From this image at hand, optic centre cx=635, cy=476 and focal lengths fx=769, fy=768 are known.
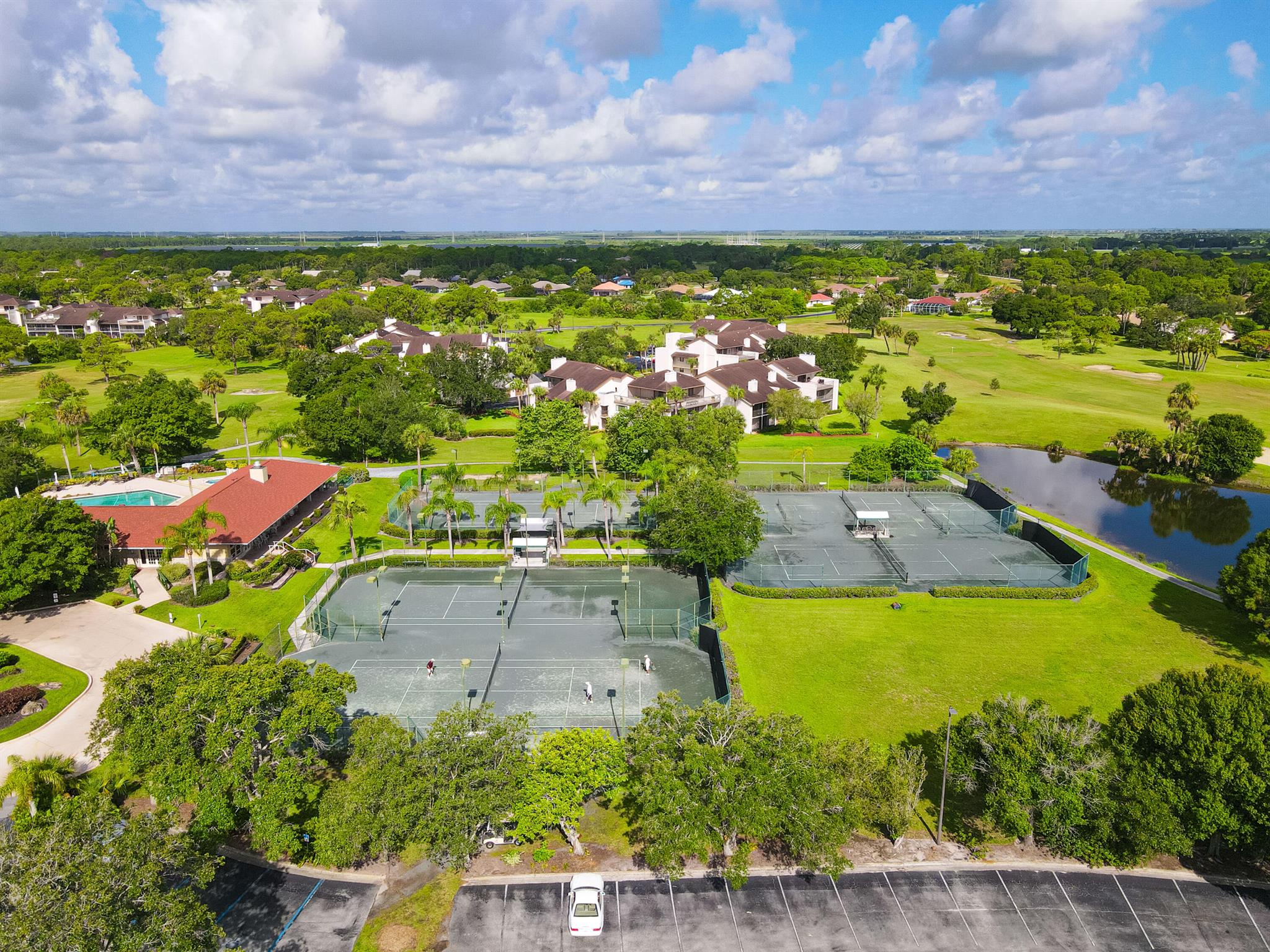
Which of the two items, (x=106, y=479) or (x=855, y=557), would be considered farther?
(x=106, y=479)

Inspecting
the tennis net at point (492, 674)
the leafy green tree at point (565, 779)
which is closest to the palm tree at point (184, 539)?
the tennis net at point (492, 674)

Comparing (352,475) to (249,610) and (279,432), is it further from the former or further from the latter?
(249,610)

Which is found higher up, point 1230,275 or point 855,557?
point 1230,275

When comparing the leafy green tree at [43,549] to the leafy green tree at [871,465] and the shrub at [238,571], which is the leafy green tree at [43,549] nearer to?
the shrub at [238,571]

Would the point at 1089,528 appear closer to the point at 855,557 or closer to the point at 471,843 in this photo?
Result: the point at 855,557

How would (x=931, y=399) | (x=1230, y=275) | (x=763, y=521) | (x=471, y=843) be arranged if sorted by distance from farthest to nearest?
(x=1230, y=275), (x=931, y=399), (x=763, y=521), (x=471, y=843)

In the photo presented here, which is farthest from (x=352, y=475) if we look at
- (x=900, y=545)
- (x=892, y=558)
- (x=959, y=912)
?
(x=959, y=912)

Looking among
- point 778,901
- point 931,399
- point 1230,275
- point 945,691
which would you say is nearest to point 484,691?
point 778,901

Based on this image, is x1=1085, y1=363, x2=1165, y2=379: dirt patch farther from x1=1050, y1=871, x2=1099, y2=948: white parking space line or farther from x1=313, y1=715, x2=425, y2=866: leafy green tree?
x1=313, y1=715, x2=425, y2=866: leafy green tree
